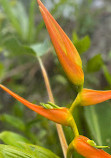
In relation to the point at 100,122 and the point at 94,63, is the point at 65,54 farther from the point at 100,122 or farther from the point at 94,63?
the point at 94,63

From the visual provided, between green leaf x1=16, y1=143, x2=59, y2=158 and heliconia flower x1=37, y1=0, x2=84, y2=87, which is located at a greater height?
heliconia flower x1=37, y1=0, x2=84, y2=87

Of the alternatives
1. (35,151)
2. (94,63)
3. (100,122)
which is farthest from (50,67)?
(35,151)

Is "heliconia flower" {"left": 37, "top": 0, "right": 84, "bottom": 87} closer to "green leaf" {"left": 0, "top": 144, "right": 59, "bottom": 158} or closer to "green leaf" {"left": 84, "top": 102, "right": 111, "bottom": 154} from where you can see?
"green leaf" {"left": 0, "top": 144, "right": 59, "bottom": 158}

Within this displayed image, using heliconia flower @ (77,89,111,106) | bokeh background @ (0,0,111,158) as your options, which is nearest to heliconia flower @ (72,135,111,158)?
heliconia flower @ (77,89,111,106)

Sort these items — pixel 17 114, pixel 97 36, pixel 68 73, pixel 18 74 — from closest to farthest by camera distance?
pixel 68 73 → pixel 17 114 → pixel 18 74 → pixel 97 36

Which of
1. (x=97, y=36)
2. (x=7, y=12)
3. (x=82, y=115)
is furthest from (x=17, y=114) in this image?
(x=97, y=36)

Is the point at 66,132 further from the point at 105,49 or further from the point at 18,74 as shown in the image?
the point at 105,49

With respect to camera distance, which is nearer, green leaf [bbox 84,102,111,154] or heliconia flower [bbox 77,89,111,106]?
heliconia flower [bbox 77,89,111,106]

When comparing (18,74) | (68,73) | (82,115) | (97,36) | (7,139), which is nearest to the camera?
(68,73)
